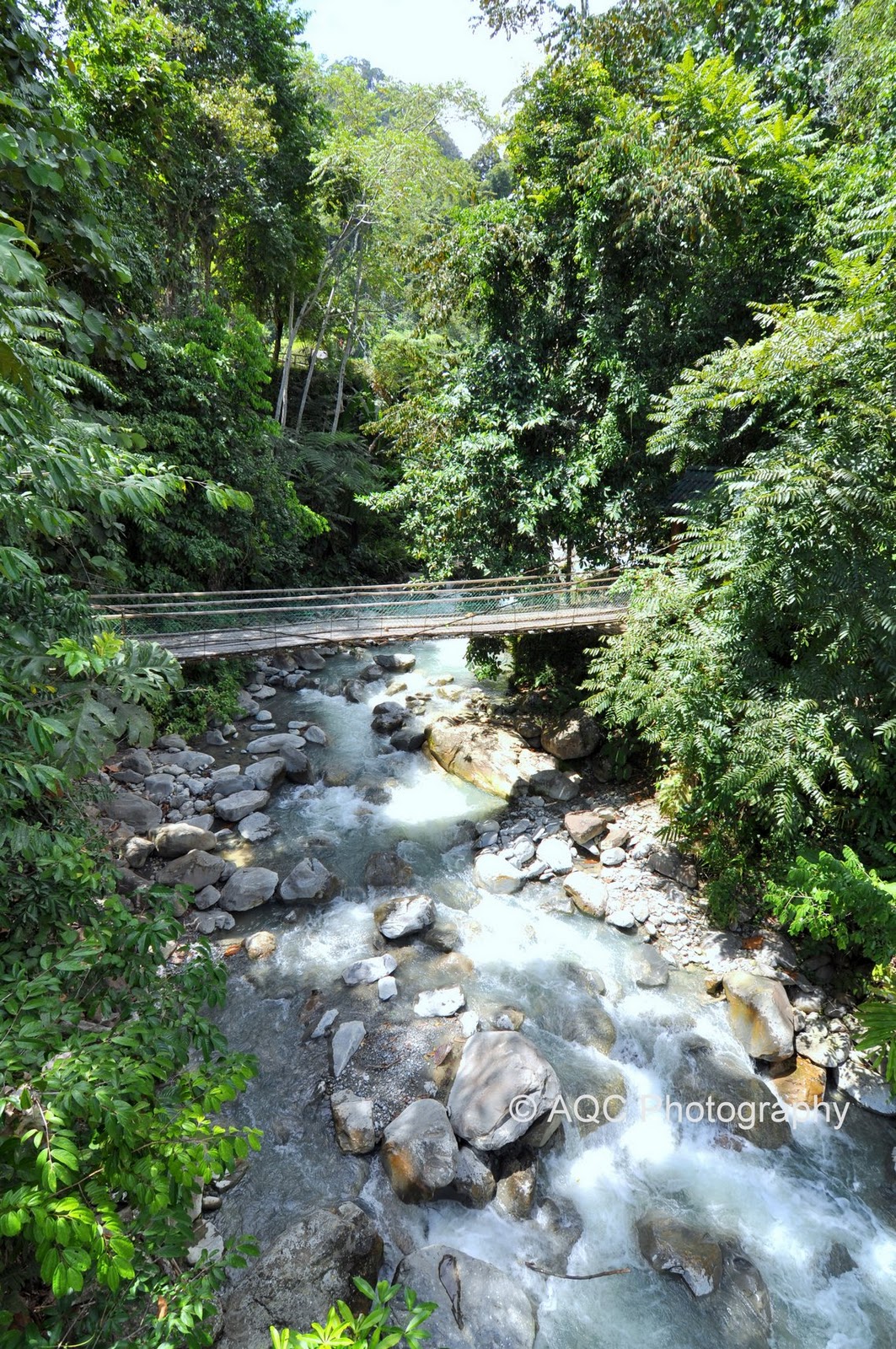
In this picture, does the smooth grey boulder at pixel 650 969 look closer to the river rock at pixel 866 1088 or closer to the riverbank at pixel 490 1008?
the riverbank at pixel 490 1008

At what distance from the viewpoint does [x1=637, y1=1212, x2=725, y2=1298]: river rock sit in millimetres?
2947

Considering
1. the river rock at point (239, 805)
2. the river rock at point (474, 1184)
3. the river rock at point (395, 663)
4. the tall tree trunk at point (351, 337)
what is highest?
the tall tree trunk at point (351, 337)

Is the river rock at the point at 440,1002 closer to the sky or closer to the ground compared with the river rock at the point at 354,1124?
closer to the sky

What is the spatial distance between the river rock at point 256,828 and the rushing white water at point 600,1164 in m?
0.98

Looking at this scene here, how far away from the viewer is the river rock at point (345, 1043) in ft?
12.5

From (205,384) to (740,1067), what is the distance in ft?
29.0

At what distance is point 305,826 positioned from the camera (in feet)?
20.3

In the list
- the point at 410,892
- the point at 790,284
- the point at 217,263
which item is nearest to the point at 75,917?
the point at 410,892

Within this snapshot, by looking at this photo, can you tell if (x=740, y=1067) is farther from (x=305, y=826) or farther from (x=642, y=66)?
(x=642, y=66)

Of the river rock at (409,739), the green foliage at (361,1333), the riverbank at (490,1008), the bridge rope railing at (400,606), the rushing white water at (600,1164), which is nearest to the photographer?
the green foliage at (361,1333)

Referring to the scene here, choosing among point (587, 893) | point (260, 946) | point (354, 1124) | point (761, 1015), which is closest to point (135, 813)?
point (260, 946)

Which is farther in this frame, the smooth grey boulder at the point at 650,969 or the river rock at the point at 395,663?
the river rock at the point at 395,663

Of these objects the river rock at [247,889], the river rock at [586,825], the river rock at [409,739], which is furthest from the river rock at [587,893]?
the river rock at [409,739]

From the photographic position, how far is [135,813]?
5.70 m
